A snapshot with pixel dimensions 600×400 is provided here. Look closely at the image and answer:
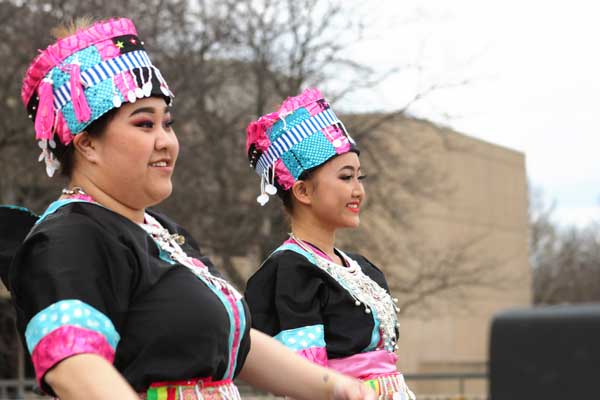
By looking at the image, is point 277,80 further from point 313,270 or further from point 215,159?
point 313,270

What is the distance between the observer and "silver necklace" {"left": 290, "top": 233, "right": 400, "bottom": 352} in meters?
Answer: 4.51

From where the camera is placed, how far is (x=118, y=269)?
2.67 meters

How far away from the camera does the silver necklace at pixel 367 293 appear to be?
4.51 m

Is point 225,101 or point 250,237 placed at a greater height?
point 225,101

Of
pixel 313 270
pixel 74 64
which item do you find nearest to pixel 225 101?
pixel 313 270

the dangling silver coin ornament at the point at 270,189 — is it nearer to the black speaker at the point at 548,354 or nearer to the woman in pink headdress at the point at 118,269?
the woman in pink headdress at the point at 118,269

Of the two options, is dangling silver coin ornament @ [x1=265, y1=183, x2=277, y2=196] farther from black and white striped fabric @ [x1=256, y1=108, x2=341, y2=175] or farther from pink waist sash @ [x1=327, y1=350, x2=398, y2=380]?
pink waist sash @ [x1=327, y1=350, x2=398, y2=380]

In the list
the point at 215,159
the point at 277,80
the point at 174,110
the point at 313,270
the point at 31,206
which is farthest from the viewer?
the point at 277,80

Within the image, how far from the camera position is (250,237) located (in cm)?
1493

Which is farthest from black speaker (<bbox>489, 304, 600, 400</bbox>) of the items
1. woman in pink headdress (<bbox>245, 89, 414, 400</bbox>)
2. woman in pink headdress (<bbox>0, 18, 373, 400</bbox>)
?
woman in pink headdress (<bbox>245, 89, 414, 400</bbox>)

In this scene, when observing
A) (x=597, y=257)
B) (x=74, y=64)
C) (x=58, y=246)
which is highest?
(x=74, y=64)

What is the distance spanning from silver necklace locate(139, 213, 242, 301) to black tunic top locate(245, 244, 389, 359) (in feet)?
4.43

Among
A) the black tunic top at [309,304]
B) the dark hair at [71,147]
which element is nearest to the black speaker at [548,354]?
the dark hair at [71,147]

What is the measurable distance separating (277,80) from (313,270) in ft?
38.0
